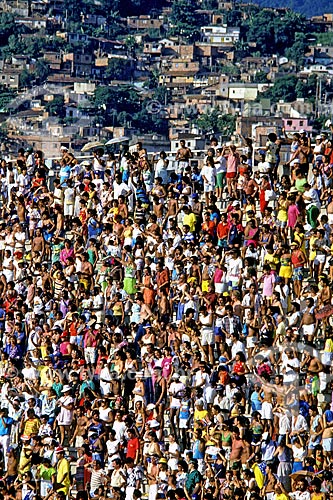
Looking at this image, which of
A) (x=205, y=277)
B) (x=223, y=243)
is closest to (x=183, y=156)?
(x=223, y=243)

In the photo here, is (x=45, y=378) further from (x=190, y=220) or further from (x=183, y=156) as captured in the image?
(x=183, y=156)

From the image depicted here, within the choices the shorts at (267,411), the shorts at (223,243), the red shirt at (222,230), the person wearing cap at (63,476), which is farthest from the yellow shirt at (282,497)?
the red shirt at (222,230)

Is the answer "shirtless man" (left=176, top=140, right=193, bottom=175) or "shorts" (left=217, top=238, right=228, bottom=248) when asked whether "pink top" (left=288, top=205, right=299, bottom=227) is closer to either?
"shorts" (left=217, top=238, right=228, bottom=248)

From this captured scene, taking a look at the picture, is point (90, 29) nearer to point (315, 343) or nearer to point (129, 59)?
point (129, 59)

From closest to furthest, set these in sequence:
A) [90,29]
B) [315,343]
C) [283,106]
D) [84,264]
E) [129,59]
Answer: [315,343] < [84,264] < [283,106] < [129,59] < [90,29]

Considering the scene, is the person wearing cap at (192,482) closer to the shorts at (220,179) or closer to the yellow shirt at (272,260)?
the yellow shirt at (272,260)

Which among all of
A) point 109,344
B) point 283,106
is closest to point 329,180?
point 109,344
